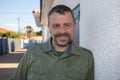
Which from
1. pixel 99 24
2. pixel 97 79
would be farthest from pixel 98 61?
pixel 99 24

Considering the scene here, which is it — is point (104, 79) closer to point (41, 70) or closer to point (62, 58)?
point (62, 58)

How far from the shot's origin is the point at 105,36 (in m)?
2.28

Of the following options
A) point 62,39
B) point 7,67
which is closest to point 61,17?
point 62,39

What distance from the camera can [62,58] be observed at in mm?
2227

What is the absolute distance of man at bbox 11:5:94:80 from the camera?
2207 millimetres

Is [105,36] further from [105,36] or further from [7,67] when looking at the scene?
[7,67]

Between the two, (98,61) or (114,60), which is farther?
(98,61)

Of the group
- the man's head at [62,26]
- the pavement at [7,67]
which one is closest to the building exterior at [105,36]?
the man's head at [62,26]

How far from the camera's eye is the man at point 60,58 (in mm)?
2207

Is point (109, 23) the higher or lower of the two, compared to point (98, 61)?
higher

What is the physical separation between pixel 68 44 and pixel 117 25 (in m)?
0.48

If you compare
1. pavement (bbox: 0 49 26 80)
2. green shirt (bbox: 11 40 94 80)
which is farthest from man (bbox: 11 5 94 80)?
pavement (bbox: 0 49 26 80)

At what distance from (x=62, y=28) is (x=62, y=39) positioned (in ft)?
0.31

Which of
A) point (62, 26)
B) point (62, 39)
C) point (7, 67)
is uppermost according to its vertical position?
point (62, 26)
